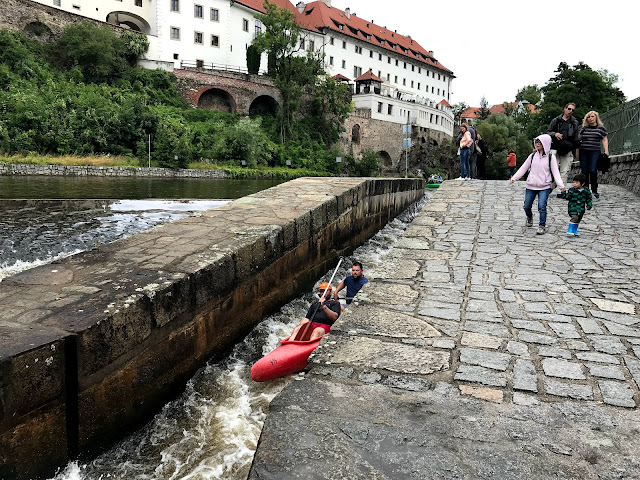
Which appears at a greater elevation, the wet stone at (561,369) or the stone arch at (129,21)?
the stone arch at (129,21)

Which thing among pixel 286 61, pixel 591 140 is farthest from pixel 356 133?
pixel 591 140

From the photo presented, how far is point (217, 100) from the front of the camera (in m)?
46.9

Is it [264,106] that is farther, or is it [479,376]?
[264,106]

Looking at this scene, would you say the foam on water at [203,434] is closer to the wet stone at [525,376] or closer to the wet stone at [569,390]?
the wet stone at [525,376]

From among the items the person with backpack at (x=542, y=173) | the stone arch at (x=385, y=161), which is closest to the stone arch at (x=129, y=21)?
the stone arch at (x=385, y=161)

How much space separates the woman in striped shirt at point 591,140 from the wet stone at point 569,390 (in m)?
9.10

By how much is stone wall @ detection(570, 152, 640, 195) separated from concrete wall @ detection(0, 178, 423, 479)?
10.2 m

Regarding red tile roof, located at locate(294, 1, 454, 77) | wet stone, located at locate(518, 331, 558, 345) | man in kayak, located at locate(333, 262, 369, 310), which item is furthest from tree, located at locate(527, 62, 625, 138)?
wet stone, located at locate(518, 331, 558, 345)

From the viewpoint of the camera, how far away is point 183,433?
11.9ft

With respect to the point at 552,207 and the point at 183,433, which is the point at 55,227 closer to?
the point at 183,433

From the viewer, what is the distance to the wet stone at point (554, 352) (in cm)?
352

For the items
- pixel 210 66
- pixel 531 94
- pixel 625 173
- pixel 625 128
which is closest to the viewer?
pixel 625 173

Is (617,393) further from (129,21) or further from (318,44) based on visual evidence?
(318,44)

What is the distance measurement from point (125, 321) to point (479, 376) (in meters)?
2.51
